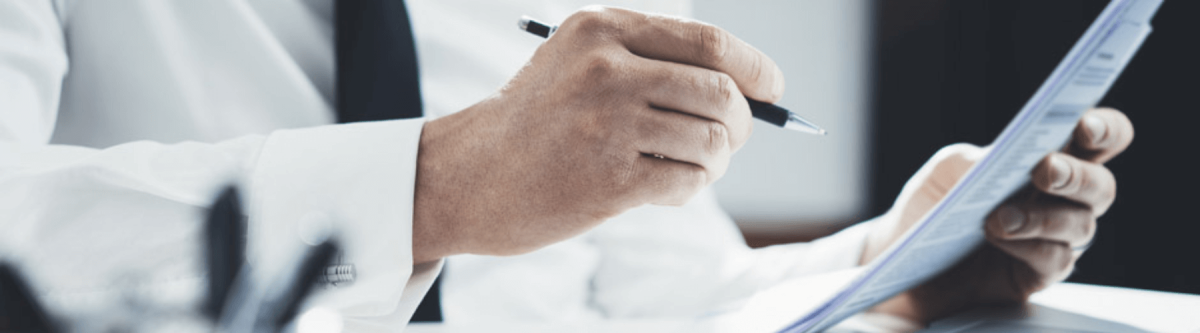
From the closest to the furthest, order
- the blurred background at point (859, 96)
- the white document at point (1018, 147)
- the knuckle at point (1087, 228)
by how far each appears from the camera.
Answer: the white document at point (1018, 147) < the knuckle at point (1087, 228) < the blurred background at point (859, 96)

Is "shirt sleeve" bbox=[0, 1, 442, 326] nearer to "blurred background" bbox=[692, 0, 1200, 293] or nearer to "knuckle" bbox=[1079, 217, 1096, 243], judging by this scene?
"knuckle" bbox=[1079, 217, 1096, 243]

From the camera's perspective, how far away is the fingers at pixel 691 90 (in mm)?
414

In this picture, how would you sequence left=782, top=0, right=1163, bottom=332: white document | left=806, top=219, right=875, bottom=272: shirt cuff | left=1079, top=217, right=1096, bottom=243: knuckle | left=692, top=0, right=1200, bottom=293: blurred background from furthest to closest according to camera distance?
left=692, top=0, right=1200, bottom=293: blurred background → left=806, top=219, right=875, bottom=272: shirt cuff → left=1079, top=217, right=1096, bottom=243: knuckle → left=782, top=0, right=1163, bottom=332: white document


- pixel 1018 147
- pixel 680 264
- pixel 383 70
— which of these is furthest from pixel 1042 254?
pixel 383 70

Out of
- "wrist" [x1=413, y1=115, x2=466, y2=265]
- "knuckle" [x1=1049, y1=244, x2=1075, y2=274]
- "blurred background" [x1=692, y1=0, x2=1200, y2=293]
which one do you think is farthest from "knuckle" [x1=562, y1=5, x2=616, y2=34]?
"blurred background" [x1=692, y1=0, x2=1200, y2=293]

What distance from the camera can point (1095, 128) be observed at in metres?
0.58

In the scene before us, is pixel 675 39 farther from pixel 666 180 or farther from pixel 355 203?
pixel 355 203

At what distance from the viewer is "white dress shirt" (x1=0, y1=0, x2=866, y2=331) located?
40cm

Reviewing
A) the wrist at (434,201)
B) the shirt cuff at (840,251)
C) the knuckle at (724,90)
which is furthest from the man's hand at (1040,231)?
the wrist at (434,201)

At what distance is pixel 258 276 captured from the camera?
39cm

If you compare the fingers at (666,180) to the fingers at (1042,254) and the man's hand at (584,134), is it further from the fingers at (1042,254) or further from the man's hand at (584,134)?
the fingers at (1042,254)

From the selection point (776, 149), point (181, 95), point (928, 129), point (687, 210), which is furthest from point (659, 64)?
point (928, 129)

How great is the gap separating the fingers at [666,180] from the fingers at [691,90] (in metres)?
0.03

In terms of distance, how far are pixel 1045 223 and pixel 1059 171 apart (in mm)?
61
